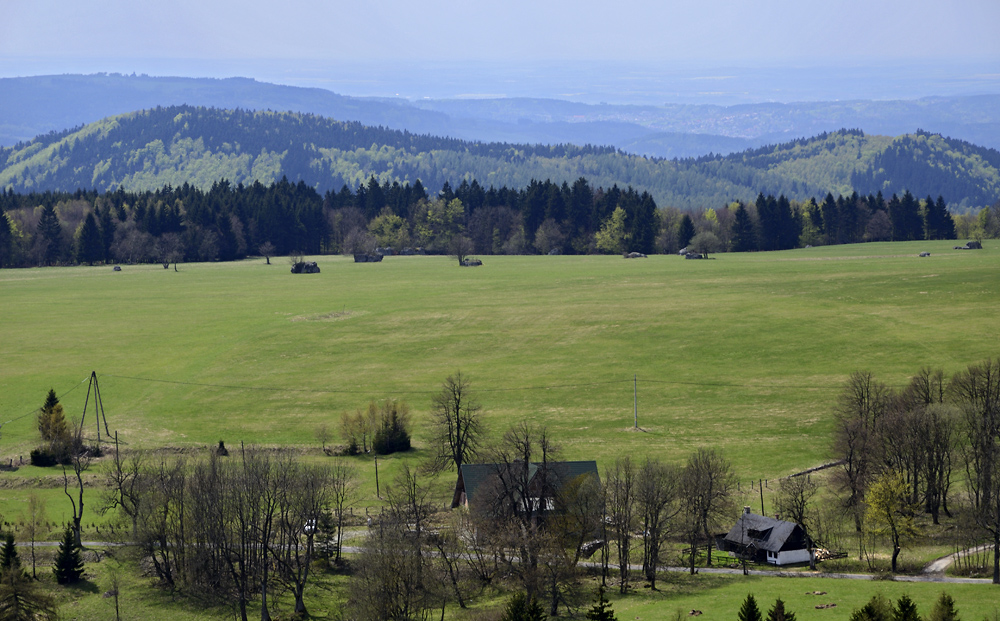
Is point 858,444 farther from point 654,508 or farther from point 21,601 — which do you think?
point 21,601

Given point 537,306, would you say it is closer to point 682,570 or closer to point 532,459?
point 532,459

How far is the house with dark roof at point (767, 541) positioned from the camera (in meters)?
56.5

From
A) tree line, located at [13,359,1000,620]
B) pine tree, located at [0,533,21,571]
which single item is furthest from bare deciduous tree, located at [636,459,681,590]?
pine tree, located at [0,533,21,571]

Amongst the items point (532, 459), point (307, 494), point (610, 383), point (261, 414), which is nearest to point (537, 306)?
point (610, 383)

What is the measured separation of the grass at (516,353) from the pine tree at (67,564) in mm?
11556

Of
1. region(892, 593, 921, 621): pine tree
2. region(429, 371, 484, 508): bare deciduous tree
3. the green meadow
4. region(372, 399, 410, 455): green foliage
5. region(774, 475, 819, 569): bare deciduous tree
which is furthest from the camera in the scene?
the green meadow

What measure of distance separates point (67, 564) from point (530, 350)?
66954 mm

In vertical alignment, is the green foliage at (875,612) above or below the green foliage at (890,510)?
above

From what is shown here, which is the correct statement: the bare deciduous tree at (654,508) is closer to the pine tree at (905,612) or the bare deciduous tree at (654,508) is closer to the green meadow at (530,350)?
the green meadow at (530,350)

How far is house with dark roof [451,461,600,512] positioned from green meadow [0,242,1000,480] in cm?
1120

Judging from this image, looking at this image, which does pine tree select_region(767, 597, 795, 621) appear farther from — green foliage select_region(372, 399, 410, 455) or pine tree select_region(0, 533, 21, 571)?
green foliage select_region(372, 399, 410, 455)

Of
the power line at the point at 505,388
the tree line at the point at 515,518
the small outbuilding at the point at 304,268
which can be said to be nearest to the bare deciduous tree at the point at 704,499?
the tree line at the point at 515,518

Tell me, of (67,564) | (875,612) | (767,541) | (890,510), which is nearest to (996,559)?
(890,510)

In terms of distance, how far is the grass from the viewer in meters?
82.7
